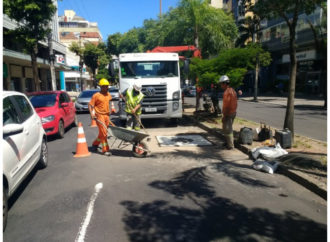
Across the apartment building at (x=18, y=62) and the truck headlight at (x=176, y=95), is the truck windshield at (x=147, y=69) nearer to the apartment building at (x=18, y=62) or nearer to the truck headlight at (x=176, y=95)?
the truck headlight at (x=176, y=95)

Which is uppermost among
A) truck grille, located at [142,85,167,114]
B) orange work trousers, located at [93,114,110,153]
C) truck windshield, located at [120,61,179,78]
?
truck windshield, located at [120,61,179,78]

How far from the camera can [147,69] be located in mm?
11234

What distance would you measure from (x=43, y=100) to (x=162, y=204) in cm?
738

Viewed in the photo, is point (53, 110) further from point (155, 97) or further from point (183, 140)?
point (183, 140)

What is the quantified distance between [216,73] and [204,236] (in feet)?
27.3

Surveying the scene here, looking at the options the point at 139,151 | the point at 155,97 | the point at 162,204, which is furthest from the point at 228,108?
the point at 155,97

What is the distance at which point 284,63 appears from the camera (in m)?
37.6

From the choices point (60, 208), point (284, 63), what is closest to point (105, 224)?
point (60, 208)

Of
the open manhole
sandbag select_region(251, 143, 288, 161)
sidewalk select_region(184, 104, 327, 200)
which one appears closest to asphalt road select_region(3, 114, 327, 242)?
sidewalk select_region(184, 104, 327, 200)

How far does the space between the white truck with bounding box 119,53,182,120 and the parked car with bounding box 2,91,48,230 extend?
5472 millimetres

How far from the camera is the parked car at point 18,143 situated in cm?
361

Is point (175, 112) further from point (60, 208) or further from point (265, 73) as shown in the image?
point (265, 73)

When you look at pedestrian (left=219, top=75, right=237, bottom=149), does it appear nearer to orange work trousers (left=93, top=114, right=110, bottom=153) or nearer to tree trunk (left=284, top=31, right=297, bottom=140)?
tree trunk (left=284, top=31, right=297, bottom=140)

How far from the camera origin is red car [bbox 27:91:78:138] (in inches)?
353
